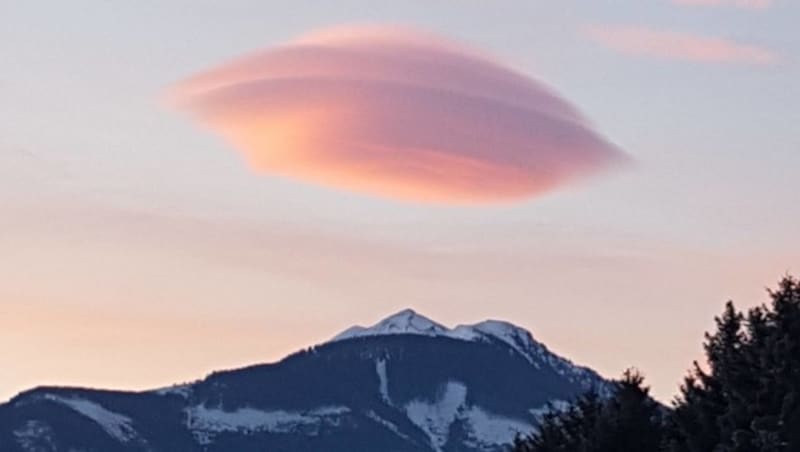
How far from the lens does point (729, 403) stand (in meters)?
91.4

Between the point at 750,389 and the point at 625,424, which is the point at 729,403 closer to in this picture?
the point at 750,389

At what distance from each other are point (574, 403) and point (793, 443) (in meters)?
32.5

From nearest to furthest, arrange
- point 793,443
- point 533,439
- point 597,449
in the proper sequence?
point 793,443 < point 597,449 < point 533,439

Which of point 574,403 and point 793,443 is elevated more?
point 574,403

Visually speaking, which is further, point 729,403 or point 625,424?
point 625,424

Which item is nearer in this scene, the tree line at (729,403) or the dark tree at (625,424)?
the tree line at (729,403)

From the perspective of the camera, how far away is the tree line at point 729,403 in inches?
3438

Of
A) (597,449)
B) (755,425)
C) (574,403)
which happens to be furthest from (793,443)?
(574,403)

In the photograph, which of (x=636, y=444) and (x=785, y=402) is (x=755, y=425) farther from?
(x=636, y=444)

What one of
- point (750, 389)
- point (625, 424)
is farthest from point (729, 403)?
point (625, 424)

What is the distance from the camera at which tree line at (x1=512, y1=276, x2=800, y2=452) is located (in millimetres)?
87312

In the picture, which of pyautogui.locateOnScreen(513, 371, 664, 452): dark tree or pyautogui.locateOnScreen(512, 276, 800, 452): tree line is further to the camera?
pyautogui.locateOnScreen(513, 371, 664, 452): dark tree

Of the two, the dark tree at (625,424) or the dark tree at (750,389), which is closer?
the dark tree at (750,389)

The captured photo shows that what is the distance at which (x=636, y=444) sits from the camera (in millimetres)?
104938
